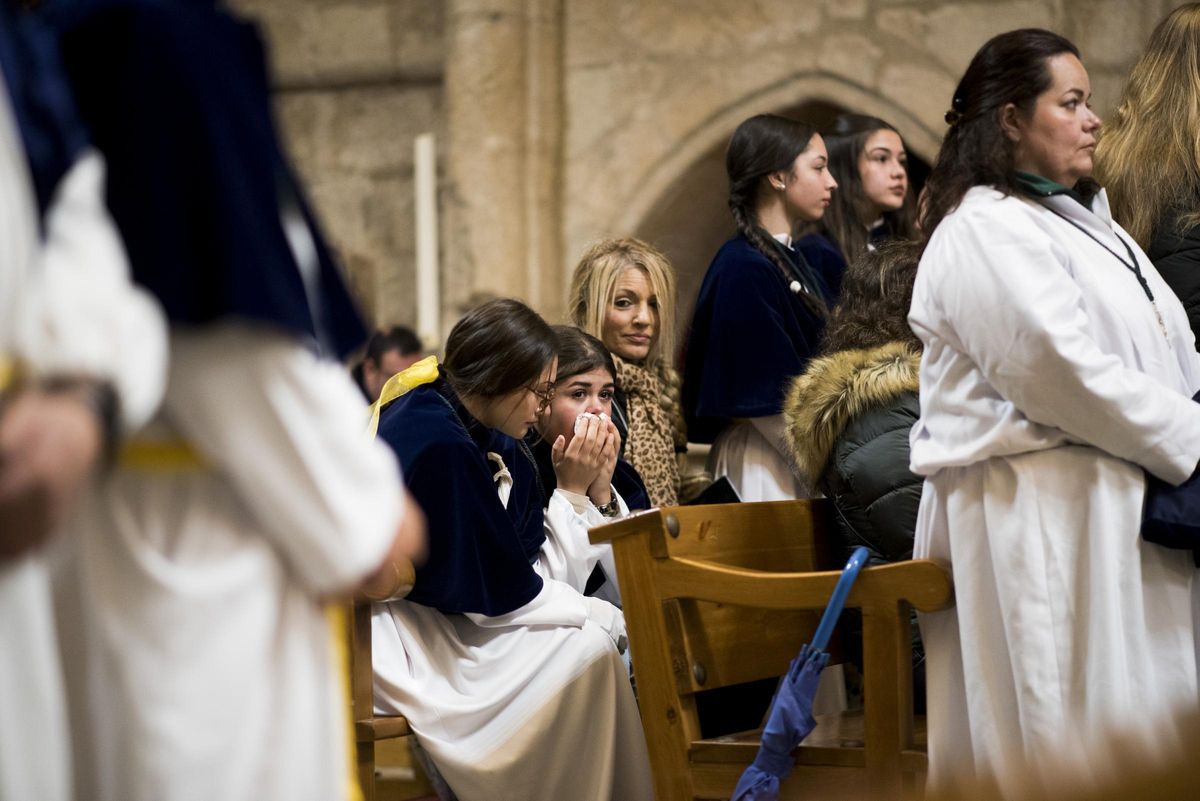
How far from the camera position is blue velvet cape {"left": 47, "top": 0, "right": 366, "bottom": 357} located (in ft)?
5.28

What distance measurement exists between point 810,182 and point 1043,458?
6.64 ft

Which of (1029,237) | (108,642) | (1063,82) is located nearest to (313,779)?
(108,642)

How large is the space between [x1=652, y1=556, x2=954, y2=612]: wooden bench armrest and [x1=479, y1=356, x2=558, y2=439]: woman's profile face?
0.92 metres

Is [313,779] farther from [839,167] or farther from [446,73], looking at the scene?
[446,73]

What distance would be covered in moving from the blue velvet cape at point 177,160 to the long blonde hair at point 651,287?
3.32 meters

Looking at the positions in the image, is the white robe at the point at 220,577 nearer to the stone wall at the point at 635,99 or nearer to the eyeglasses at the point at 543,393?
the eyeglasses at the point at 543,393

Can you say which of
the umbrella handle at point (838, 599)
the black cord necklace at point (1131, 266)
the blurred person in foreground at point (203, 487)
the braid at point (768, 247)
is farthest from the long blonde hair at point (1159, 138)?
the blurred person in foreground at point (203, 487)

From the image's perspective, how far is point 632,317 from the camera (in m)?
4.95

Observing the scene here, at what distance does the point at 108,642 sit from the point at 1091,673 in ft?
6.79

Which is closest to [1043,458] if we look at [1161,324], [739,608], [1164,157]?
[1161,324]

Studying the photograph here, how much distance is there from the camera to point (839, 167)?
5414 millimetres

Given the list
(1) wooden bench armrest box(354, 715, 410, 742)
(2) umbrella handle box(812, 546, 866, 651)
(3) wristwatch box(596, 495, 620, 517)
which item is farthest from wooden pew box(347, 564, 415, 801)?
(2) umbrella handle box(812, 546, 866, 651)

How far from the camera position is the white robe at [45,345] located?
1.51m

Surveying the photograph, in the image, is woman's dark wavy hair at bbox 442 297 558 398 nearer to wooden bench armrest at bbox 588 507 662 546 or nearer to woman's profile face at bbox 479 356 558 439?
woman's profile face at bbox 479 356 558 439
